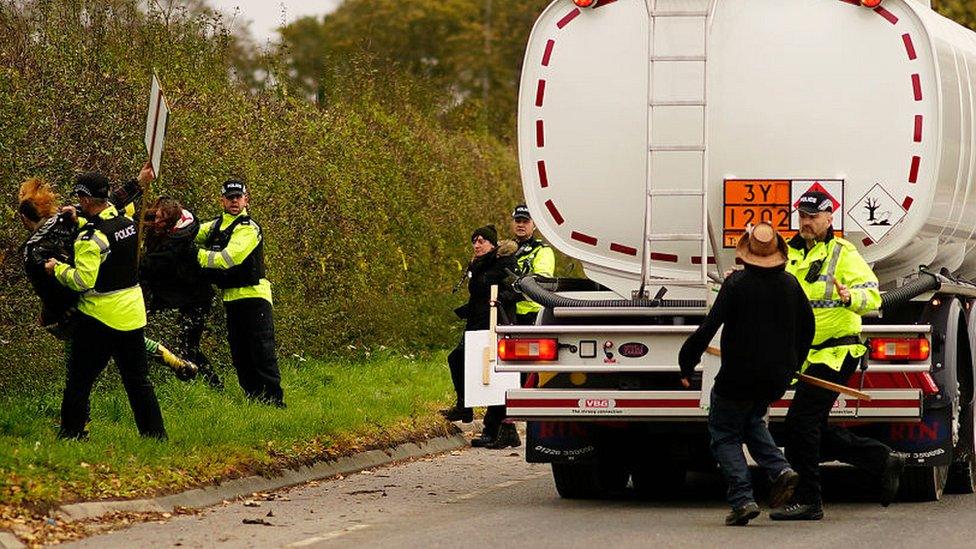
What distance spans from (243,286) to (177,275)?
103cm

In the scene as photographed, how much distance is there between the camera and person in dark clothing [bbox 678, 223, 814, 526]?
1149cm

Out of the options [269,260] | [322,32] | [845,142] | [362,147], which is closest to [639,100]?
[845,142]

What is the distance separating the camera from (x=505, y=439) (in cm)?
1717

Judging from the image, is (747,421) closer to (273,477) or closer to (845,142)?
(845,142)

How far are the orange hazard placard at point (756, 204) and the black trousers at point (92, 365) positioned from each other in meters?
3.93

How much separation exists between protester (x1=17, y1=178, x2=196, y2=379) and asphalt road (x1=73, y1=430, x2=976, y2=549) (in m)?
1.74

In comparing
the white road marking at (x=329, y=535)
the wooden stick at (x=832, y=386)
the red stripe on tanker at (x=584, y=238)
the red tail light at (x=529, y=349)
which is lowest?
the white road marking at (x=329, y=535)

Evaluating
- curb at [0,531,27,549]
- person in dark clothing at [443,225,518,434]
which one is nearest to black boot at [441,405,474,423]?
person in dark clothing at [443,225,518,434]

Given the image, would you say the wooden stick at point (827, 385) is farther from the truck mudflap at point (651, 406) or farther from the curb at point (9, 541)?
the curb at point (9, 541)

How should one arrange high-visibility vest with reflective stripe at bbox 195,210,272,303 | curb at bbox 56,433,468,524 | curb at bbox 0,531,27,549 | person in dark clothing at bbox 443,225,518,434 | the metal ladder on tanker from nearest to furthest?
curb at bbox 0,531,27,549, curb at bbox 56,433,468,524, the metal ladder on tanker, high-visibility vest with reflective stripe at bbox 195,210,272,303, person in dark clothing at bbox 443,225,518,434

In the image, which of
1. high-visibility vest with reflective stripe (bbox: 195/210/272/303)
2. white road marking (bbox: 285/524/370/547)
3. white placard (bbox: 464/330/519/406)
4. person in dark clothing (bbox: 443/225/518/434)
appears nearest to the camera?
white road marking (bbox: 285/524/370/547)

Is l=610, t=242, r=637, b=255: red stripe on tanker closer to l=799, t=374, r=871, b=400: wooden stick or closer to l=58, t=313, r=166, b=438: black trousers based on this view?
l=799, t=374, r=871, b=400: wooden stick

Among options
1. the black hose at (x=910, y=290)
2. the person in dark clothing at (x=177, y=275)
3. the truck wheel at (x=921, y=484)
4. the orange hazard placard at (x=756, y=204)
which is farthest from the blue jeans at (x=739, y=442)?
the person in dark clothing at (x=177, y=275)

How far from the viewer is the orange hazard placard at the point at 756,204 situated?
12430mm
